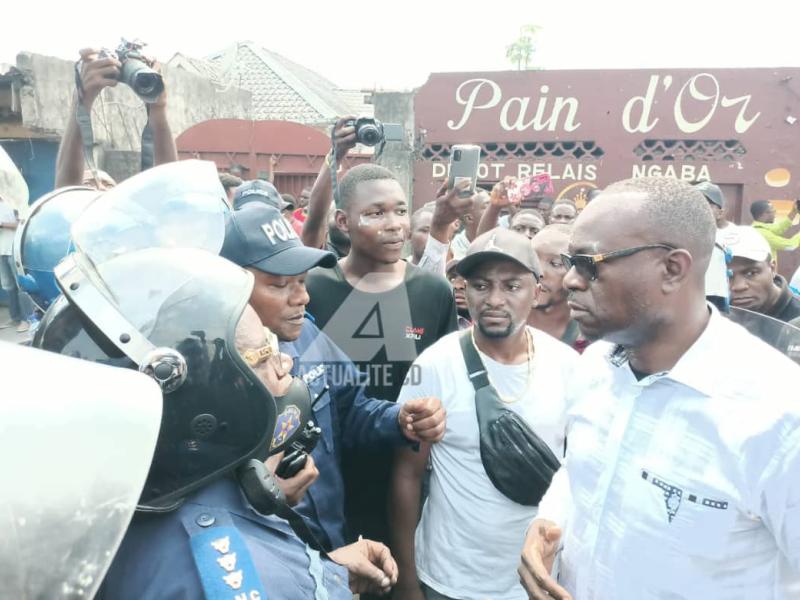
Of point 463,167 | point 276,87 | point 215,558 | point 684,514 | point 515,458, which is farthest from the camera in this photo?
point 276,87

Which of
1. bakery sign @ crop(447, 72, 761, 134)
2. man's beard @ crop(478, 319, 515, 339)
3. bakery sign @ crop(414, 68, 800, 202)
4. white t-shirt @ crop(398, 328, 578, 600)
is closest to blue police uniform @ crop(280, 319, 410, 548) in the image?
white t-shirt @ crop(398, 328, 578, 600)

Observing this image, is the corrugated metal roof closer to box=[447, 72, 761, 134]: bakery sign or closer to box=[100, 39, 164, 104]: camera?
box=[447, 72, 761, 134]: bakery sign

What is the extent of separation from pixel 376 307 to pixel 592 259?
1503 mm

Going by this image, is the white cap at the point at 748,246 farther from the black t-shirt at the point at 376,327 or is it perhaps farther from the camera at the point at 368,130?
the camera at the point at 368,130

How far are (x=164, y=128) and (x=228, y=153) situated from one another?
860 centimetres

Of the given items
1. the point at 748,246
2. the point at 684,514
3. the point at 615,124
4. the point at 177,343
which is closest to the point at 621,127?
the point at 615,124

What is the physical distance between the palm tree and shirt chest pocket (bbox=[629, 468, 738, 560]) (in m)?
55.7

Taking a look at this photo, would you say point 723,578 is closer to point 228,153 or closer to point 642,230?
point 642,230

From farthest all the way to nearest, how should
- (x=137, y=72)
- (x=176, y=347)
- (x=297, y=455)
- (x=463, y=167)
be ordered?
1. (x=463, y=167)
2. (x=137, y=72)
3. (x=297, y=455)
4. (x=176, y=347)

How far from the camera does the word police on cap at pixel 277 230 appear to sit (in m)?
2.25

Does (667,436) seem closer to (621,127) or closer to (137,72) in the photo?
(137,72)

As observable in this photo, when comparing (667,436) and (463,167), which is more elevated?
(463,167)

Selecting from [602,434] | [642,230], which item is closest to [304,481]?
[602,434]

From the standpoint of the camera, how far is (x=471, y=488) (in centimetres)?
234
